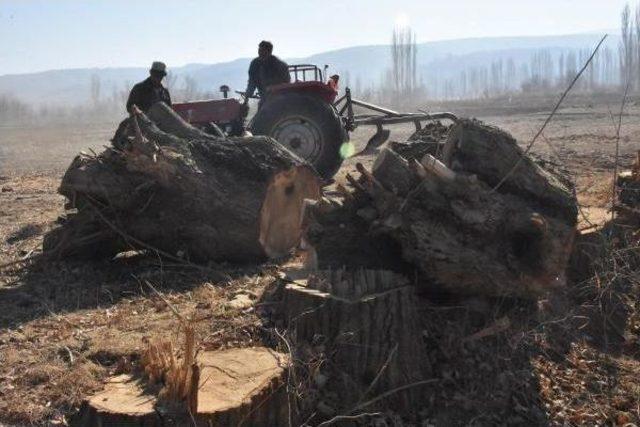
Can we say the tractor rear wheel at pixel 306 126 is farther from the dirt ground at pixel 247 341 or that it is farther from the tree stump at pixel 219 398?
the tree stump at pixel 219 398

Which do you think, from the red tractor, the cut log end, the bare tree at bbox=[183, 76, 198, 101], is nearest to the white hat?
the red tractor

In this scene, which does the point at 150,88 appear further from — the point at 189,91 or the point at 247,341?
the point at 189,91

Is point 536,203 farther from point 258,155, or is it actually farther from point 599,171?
point 599,171

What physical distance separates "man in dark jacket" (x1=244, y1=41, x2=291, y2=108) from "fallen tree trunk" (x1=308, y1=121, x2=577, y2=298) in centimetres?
517

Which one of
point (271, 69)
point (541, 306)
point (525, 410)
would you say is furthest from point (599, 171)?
point (525, 410)

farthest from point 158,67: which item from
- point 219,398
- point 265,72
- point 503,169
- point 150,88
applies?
point 219,398

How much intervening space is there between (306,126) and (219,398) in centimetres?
624

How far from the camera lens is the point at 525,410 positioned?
3.66 m

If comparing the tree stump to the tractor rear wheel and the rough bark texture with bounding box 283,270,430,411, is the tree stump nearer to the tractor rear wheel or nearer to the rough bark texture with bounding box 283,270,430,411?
the rough bark texture with bounding box 283,270,430,411

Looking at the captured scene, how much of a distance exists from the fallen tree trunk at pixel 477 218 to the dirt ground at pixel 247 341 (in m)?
0.29

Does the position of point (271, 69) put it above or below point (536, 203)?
above

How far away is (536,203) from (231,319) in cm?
200

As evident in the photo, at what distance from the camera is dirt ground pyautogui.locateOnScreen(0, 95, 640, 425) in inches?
140

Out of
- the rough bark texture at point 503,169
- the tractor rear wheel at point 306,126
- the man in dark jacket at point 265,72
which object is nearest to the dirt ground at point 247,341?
the rough bark texture at point 503,169
